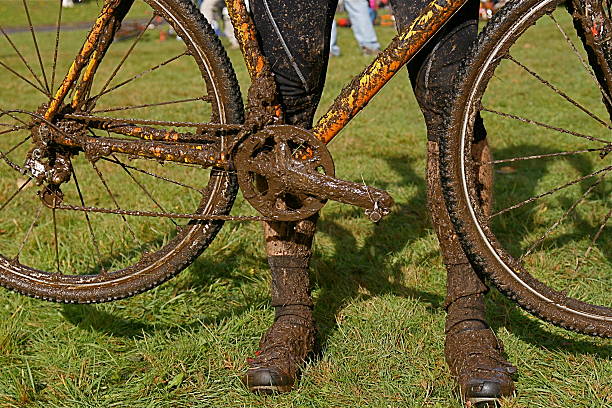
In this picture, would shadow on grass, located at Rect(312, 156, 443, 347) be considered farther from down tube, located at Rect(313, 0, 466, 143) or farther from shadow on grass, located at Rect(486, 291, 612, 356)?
down tube, located at Rect(313, 0, 466, 143)

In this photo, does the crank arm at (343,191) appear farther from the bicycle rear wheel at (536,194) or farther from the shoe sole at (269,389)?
the shoe sole at (269,389)

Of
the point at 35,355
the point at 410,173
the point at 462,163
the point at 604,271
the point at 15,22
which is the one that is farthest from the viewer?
the point at 15,22

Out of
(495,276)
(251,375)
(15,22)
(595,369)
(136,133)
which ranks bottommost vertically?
(595,369)

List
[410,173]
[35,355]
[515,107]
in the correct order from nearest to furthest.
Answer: [35,355]
[410,173]
[515,107]

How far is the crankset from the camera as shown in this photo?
223 centimetres

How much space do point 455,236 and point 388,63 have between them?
61 centimetres

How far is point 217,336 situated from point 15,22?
18.6m

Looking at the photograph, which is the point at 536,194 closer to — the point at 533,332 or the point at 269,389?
the point at 533,332

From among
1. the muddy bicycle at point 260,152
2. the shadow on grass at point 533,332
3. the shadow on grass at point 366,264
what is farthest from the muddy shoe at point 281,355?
the shadow on grass at point 533,332

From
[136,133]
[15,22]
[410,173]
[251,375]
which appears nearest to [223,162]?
[136,133]

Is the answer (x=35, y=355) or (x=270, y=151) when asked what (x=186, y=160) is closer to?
(x=270, y=151)

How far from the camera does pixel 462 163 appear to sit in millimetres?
2189

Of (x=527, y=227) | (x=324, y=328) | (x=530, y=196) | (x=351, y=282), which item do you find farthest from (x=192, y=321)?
(x=530, y=196)

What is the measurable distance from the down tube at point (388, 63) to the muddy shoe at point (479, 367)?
29.8 inches
